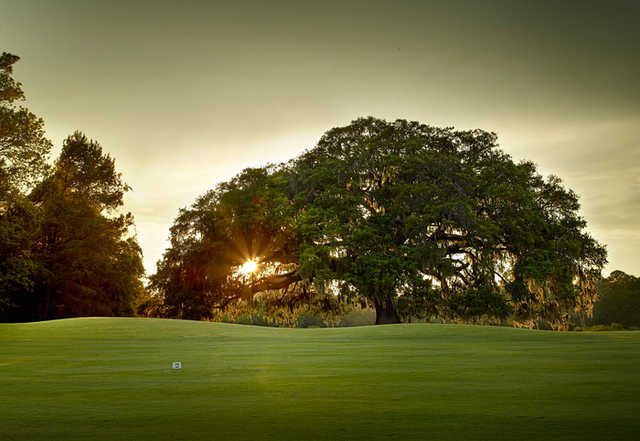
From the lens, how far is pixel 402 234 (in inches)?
1299

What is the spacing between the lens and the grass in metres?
4.57

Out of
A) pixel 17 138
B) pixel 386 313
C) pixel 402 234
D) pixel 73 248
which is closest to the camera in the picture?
pixel 17 138

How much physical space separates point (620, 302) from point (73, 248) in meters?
76.0

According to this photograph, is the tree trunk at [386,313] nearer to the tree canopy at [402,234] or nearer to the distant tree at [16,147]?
the tree canopy at [402,234]

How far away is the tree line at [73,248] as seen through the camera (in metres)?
41.3

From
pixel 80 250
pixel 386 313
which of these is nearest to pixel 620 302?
pixel 386 313

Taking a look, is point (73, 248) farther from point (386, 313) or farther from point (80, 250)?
point (386, 313)

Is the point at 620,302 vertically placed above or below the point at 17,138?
below

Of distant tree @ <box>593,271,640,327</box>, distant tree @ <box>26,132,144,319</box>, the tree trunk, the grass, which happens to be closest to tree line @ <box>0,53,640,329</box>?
the tree trunk

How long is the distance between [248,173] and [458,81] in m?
16.3

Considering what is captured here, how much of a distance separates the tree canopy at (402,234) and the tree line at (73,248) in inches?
426

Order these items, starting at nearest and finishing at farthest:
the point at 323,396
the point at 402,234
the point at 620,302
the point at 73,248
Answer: the point at 323,396 < the point at 402,234 < the point at 73,248 < the point at 620,302

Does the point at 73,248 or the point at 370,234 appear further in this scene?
the point at 73,248

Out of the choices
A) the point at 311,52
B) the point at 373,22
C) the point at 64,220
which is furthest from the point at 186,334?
the point at 64,220
